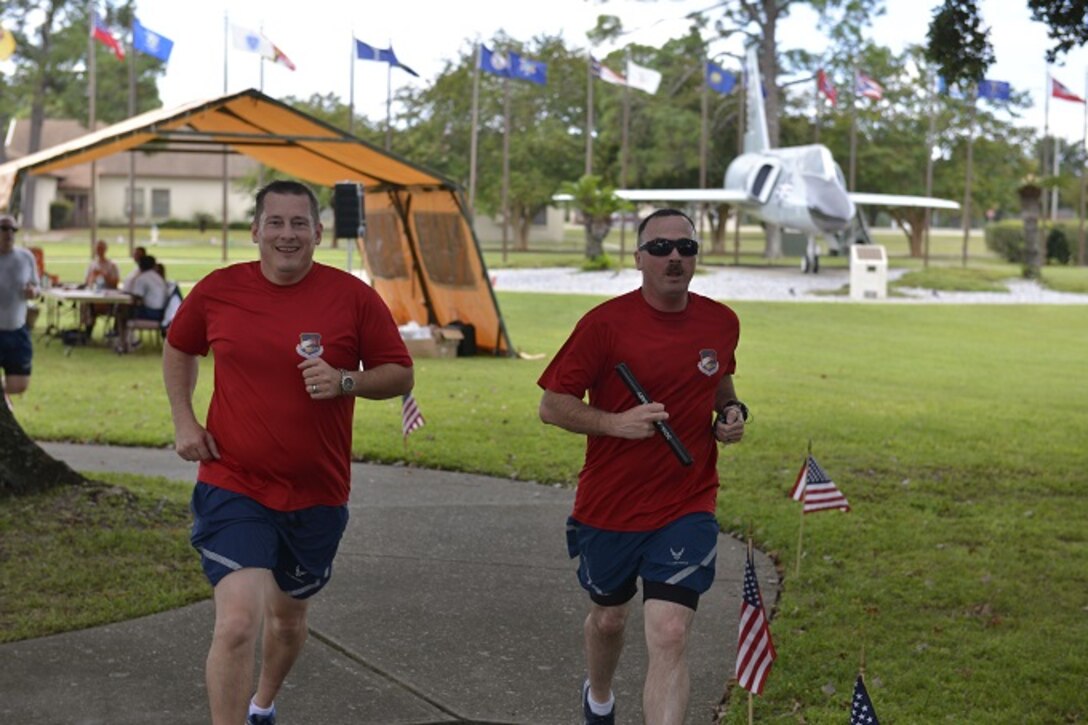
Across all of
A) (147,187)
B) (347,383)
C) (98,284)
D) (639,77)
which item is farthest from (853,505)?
(147,187)

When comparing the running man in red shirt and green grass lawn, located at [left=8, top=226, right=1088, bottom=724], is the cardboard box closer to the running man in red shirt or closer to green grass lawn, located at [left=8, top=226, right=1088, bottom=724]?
green grass lawn, located at [left=8, top=226, right=1088, bottom=724]

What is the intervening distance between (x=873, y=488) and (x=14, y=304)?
21.8 feet

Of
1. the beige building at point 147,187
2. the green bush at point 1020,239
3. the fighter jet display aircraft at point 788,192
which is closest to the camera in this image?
the fighter jet display aircraft at point 788,192

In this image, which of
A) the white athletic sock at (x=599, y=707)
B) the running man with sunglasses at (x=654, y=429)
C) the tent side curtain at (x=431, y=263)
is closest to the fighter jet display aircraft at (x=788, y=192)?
the tent side curtain at (x=431, y=263)

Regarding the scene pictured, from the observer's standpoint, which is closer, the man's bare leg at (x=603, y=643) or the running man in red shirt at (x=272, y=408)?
the running man in red shirt at (x=272, y=408)

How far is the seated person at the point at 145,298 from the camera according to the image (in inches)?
816

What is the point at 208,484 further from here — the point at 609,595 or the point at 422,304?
the point at 422,304

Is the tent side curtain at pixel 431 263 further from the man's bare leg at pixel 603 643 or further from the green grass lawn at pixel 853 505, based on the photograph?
the man's bare leg at pixel 603 643

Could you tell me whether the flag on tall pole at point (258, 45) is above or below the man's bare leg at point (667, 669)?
above

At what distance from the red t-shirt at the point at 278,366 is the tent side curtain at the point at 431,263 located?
15.0 m

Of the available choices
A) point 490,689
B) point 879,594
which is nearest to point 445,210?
point 879,594

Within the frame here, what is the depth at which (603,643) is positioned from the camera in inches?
205

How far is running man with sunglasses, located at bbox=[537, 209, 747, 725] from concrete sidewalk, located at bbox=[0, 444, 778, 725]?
99cm

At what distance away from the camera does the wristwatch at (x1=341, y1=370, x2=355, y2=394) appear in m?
4.80
